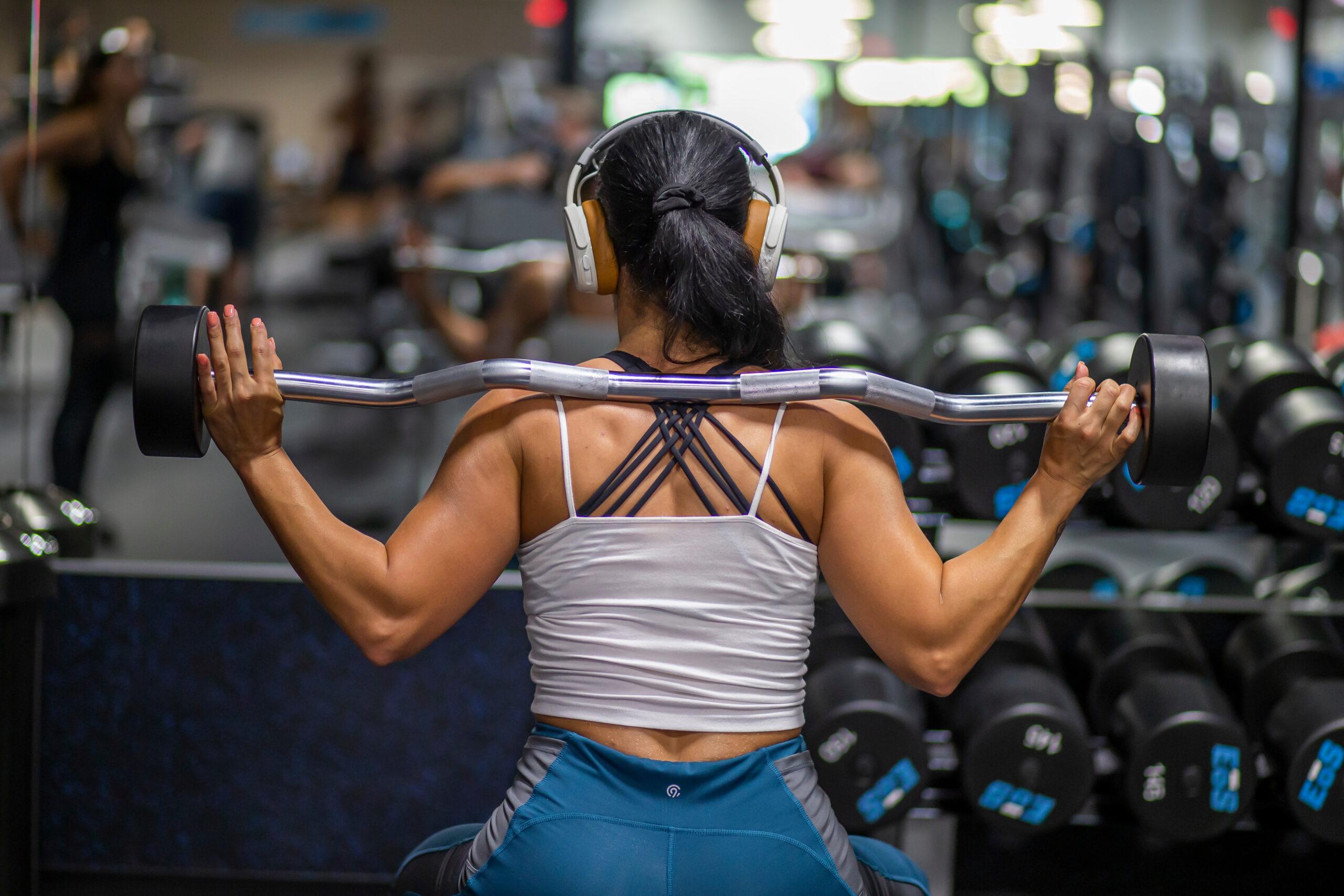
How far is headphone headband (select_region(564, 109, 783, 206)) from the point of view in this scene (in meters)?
1.23

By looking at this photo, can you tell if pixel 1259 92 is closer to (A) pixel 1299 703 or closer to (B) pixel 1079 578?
(B) pixel 1079 578

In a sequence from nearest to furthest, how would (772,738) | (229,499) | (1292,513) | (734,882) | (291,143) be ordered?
1. (734,882)
2. (772,738)
3. (1292,513)
4. (229,499)
5. (291,143)

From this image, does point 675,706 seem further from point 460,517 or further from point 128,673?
point 128,673

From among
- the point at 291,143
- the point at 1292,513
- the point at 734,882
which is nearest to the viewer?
the point at 734,882

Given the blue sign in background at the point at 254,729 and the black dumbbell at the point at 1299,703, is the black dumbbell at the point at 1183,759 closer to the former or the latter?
the black dumbbell at the point at 1299,703

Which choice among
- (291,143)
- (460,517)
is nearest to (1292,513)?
(460,517)

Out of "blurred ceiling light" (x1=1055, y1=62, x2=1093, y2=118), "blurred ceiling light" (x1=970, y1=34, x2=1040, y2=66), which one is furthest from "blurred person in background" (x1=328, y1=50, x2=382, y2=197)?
"blurred ceiling light" (x1=970, y1=34, x2=1040, y2=66)

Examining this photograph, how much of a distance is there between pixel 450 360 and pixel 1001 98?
3.31 metres

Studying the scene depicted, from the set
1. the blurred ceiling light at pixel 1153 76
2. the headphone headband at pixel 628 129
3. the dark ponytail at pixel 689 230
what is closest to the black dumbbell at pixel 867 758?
the dark ponytail at pixel 689 230

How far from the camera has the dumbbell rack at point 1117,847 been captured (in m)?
2.04

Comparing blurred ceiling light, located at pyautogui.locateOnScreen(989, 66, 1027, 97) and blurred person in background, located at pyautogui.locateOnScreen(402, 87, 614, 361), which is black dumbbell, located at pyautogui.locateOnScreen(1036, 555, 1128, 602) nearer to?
blurred person in background, located at pyautogui.locateOnScreen(402, 87, 614, 361)

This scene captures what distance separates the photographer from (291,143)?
10.5m

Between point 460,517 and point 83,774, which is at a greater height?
point 460,517

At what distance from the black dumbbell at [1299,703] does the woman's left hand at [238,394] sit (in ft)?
5.26
